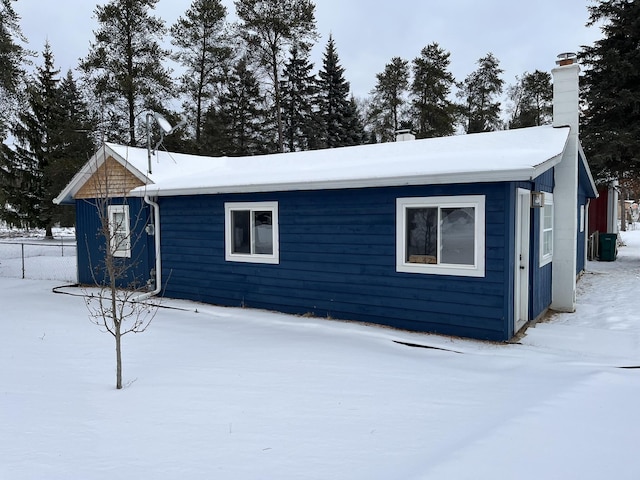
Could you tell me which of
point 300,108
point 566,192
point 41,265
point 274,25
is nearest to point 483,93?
point 300,108

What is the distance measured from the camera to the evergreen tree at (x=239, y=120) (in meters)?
23.7

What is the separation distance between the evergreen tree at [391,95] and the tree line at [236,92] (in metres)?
0.07

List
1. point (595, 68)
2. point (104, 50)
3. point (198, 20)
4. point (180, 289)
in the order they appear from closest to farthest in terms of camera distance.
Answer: point (180, 289) → point (595, 68) → point (104, 50) → point (198, 20)

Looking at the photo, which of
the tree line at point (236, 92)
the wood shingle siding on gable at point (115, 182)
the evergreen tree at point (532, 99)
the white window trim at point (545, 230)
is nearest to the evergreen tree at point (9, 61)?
the tree line at point (236, 92)

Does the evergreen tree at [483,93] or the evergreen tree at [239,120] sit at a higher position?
the evergreen tree at [483,93]

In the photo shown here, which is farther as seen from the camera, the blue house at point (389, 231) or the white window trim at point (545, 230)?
the white window trim at point (545, 230)

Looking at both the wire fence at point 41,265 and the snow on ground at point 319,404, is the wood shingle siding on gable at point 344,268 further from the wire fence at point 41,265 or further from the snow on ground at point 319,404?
the wire fence at point 41,265

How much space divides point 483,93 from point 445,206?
26.6 m

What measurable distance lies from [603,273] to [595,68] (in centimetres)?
685

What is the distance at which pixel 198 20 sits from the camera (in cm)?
2167

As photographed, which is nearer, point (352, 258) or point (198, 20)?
point (352, 258)

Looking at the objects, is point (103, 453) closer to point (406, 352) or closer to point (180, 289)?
point (406, 352)

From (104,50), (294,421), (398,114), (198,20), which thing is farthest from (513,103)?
(294,421)

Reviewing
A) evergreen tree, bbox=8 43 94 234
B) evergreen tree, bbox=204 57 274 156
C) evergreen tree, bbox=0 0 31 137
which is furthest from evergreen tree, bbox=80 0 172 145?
evergreen tree, bbox=8 43 94 234
